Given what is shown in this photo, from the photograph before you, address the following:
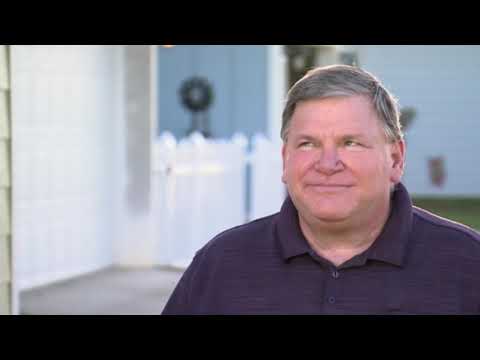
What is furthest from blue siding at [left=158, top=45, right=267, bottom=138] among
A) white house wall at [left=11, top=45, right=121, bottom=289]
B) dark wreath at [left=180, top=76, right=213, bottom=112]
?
white house wall at [left=11, top=45, right=121, bottom=289]

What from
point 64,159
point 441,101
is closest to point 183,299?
point 64,159

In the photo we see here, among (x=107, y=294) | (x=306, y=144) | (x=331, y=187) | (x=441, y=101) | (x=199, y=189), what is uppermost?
(x=441, y=101)

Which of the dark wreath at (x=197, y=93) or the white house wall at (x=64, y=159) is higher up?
the dark wreath at (x=197, y=93)

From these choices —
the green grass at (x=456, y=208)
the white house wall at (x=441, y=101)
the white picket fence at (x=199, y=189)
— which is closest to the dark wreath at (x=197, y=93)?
the white house wall at (x=441, y=101)

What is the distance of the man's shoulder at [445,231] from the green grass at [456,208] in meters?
8.61

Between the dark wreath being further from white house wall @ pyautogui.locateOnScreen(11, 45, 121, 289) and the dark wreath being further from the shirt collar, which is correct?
the shirt collar

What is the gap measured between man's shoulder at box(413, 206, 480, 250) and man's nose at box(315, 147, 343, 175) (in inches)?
13.2

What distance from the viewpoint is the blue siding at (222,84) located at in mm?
12438

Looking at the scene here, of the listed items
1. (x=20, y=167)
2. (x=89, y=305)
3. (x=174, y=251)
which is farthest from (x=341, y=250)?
(x=174, y=251)

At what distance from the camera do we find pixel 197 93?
A: 513 inches

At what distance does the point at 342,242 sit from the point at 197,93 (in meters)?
10.9

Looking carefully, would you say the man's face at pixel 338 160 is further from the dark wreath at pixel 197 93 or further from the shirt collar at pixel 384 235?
the dark wreath at pixel 197 93

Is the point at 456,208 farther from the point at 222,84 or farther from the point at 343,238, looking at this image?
the point at 343,238

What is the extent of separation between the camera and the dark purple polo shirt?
2.15m
